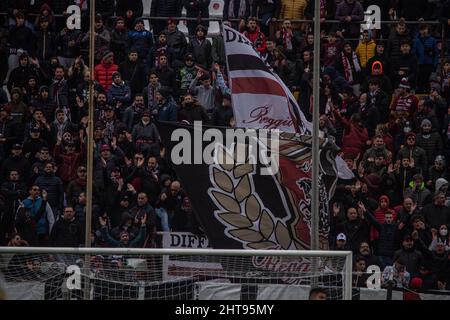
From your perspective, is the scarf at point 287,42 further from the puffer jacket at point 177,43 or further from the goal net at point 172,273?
the goal net at point 172,273

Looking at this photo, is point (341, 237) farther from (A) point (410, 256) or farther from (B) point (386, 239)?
(A) point (410, 256)

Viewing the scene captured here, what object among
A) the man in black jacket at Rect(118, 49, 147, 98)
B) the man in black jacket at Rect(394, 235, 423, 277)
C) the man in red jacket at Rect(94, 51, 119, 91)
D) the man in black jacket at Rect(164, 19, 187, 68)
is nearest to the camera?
the man in black jacket at Rect(394, 235, 423, 277)

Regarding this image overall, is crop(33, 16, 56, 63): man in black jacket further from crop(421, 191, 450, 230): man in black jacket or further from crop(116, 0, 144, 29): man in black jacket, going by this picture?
crop(421, 191, 450, 230): man in black jacket

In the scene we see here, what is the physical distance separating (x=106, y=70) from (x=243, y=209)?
285 inches

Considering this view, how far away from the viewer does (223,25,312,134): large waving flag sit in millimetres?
18531

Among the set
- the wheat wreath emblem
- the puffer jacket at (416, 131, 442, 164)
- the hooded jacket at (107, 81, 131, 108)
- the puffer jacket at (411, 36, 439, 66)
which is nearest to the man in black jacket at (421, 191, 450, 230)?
the puffer jacket at (416, 131, 442, 164)

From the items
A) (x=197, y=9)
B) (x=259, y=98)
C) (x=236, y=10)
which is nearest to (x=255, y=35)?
(x=236, y=10)

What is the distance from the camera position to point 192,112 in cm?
2336

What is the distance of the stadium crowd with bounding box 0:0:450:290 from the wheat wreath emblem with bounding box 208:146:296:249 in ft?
3.55

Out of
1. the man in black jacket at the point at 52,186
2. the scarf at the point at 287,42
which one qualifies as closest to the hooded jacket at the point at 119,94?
the man in black jacket at the point at 52,186

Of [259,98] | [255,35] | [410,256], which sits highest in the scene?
[255,35]

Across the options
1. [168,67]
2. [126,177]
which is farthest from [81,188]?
[168,67]

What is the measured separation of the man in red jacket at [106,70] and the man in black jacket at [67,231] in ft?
13.6

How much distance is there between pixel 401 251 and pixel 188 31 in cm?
769
